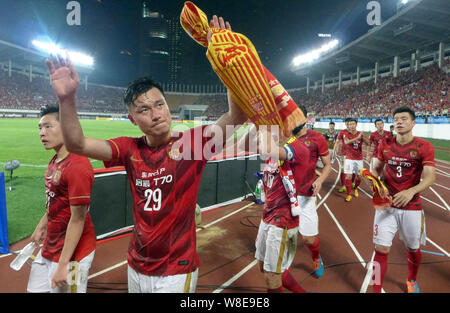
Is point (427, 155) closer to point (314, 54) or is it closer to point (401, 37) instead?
point (401, 37)

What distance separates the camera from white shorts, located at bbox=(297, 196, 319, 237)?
4152 millimetres

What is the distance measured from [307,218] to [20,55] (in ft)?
193

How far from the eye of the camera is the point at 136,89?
60.7 inches

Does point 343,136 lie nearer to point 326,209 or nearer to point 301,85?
point 326,209

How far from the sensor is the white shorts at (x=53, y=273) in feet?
6.53

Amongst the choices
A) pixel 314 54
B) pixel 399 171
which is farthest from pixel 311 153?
pixel 314 54

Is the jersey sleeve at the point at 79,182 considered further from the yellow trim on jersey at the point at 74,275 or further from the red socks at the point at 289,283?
the red socks at the point at 289,283

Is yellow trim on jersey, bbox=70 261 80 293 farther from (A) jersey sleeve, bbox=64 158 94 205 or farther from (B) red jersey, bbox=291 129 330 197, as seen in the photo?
(B) red jersey, bbox=291 129 330 197

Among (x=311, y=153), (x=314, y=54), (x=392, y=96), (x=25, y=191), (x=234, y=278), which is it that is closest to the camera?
(x=234, y=278)

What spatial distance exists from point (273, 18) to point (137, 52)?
39.7m

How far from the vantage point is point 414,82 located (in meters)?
28.7

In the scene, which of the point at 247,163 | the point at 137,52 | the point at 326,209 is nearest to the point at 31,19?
the point at 137,52

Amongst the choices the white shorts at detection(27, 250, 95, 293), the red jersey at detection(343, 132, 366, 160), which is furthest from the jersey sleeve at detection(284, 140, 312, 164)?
the red jersey at detection(343, 132, 366, 160)

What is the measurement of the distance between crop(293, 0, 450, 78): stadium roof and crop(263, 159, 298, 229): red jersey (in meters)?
25.7
